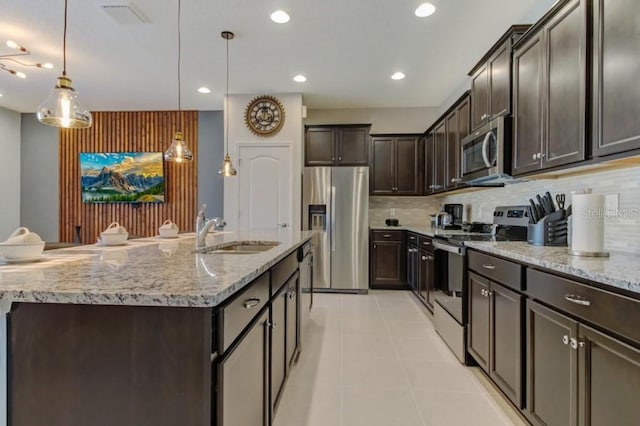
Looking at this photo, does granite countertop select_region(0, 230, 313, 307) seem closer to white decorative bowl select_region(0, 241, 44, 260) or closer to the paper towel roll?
white decorative bowl select_region(0, 241, 44, 260)

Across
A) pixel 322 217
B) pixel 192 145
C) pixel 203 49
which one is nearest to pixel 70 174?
pixel 192 145

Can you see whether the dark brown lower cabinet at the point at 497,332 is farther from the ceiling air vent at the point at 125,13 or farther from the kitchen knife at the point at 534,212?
the ceiling air vent at the point at 125,13

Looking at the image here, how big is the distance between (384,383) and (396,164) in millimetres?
3525

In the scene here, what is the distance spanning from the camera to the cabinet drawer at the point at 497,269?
1.74 metres

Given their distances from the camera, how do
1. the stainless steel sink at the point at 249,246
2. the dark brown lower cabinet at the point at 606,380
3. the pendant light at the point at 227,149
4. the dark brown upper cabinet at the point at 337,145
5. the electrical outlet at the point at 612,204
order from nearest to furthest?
the dark brown lower cabinet at the point at 606,380
the electrical outlet at the point at 612,204
the stainless steel sink at the point at 249,246
the pendant light at the point at 227,149
the dark brown upper cabinet at the point at 337,145

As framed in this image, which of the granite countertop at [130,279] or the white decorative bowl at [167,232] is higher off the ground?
the white decorative bowl at [167,232]

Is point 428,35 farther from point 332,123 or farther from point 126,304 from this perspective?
point 126,304

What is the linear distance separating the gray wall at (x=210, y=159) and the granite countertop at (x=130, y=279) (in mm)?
3981

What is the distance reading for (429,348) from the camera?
2.74 metres

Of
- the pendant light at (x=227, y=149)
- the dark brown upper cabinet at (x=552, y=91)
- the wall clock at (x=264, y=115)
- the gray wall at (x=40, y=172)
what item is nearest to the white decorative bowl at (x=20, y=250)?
the pendant light at (x=227, y=149)

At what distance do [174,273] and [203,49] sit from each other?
3.03 meters

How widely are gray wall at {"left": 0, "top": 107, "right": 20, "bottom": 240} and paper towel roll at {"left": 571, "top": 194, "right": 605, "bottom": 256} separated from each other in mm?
7571

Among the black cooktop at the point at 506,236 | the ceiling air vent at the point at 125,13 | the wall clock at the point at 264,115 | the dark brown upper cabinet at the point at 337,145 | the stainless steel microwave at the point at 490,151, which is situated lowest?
the black cooktop at the point at 506,236

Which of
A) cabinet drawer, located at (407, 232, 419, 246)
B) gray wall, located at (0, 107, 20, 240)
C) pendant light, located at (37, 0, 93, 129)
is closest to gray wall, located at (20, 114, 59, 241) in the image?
gray wall, located at (0, 107, 20, 240)
